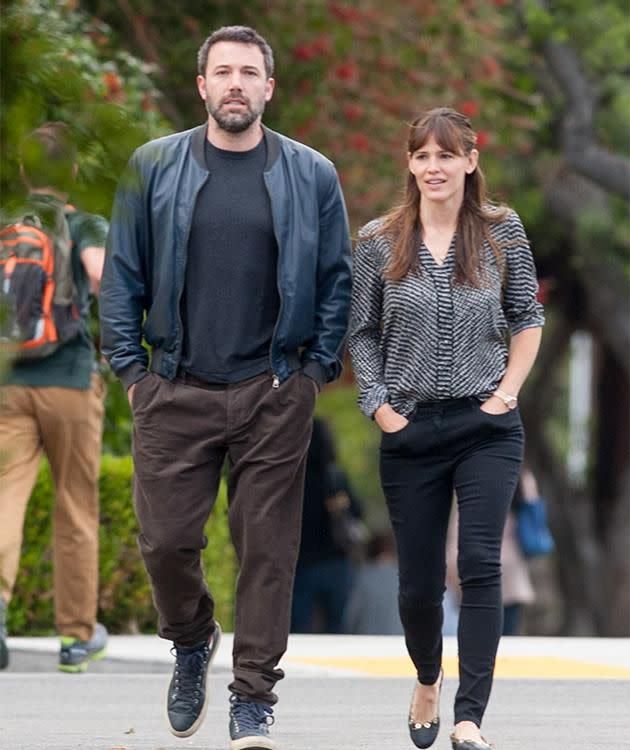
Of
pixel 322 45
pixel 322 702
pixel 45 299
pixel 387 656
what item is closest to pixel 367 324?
pixel 322 702

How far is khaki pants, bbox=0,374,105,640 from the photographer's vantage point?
296 inches

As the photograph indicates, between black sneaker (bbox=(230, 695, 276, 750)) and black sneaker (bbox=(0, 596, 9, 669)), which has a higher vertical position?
black sneaker (bbox=(230, 695, 276, 750))

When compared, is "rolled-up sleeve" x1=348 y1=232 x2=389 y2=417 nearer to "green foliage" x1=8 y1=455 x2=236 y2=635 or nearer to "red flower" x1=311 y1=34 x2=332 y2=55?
"green foliage" x1=8 y1=455 x2=236 y2=635

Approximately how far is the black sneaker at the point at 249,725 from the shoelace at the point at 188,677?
230mm

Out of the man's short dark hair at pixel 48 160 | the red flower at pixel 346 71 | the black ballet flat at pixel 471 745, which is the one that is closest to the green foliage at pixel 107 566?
the black ballet flat at pixel 471 745

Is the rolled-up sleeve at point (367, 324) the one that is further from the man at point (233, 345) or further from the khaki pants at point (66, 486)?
the khaki pants at point (66, 486)

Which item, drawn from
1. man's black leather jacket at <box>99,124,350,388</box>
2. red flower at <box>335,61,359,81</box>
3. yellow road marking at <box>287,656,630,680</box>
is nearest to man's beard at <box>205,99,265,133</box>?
man's black leather jacket at <box>99,124,350,388</box>

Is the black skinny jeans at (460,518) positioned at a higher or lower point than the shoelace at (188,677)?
higher

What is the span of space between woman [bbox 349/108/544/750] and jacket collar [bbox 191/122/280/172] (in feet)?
1.25

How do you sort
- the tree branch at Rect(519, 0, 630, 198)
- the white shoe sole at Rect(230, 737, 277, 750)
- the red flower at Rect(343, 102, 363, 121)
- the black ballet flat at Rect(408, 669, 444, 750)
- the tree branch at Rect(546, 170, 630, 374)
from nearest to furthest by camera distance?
the white shoe sole at Rect(230, 737, 277, 750) < the black ballet flat at Rect(408, 669, 444, 750) < the red flower at Rect(343, 102, 363, 121) < the tree branch at Rect(519, 0, 630, 198) < the tree branch at Rect(546, 170, 630, 374)

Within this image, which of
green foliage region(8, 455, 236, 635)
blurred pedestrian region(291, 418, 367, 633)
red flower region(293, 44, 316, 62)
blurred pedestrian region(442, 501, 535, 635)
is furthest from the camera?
red flower region(293, 44, 316, 62)

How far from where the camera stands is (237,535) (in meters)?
5.45

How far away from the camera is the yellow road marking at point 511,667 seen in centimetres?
811

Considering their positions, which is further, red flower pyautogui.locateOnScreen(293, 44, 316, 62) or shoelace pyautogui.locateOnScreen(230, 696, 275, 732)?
red flower pyautogui.locateOnScreen(293, 44, 316, 62)
